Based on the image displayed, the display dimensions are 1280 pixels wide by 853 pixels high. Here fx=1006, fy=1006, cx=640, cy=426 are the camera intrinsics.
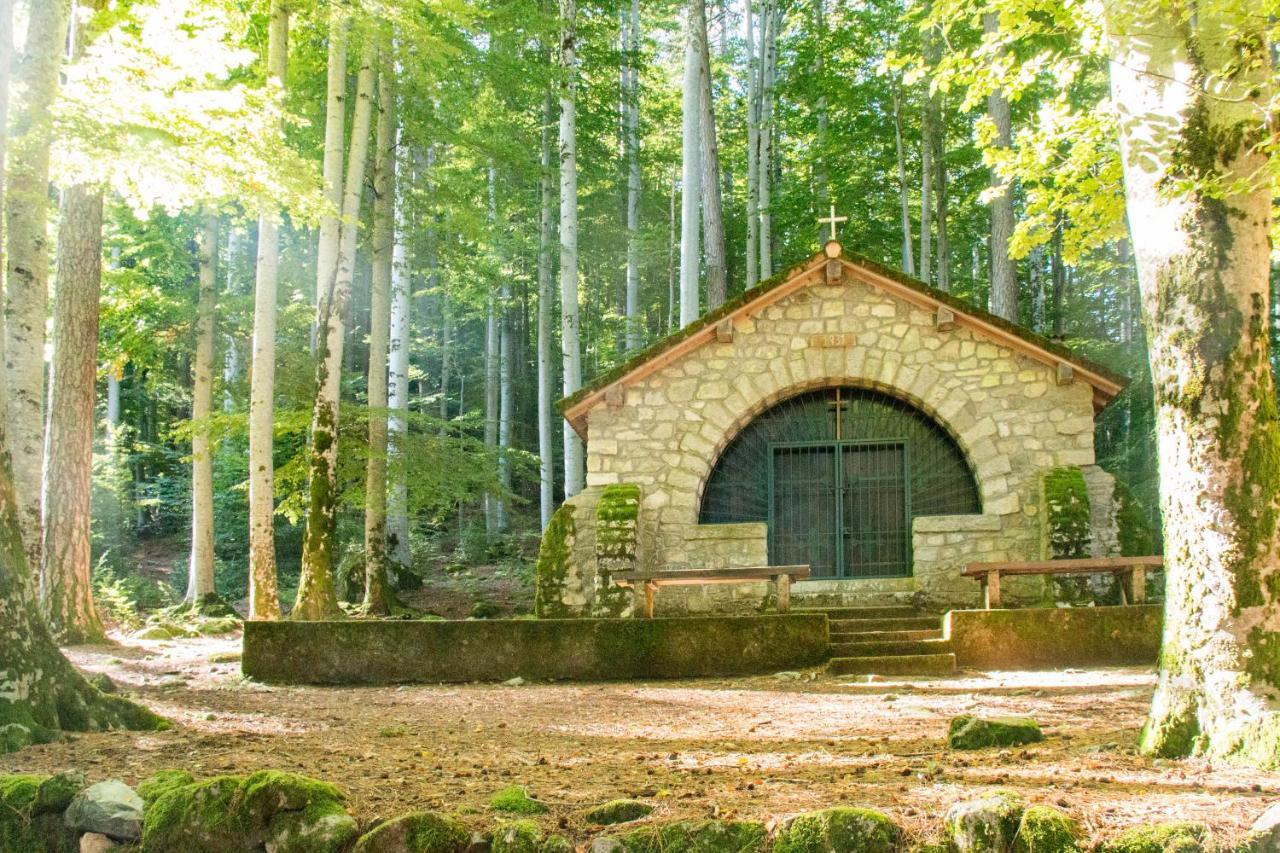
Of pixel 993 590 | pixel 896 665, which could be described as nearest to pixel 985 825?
pixel 896 665

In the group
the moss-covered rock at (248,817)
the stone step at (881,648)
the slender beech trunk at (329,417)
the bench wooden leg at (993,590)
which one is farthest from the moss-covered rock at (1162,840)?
the slender beech trunk at (329,417)

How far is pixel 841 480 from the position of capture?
11930 mm

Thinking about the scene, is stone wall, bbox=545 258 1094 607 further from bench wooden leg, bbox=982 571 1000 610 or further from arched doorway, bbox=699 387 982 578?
bench wooden leg, bbox=982 571 1000 610

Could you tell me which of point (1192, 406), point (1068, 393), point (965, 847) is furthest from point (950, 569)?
point (965, 847)

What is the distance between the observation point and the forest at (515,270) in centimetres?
452

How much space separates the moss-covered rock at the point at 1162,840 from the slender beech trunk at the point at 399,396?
12335 mm

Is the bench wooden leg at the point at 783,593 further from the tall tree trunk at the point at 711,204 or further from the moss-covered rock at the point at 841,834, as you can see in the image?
the tall tree trunk at the point at 711,204

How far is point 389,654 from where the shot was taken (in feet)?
28.3

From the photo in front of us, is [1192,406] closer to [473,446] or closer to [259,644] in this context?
[259,644]

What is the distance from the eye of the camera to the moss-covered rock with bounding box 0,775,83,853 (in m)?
4.01

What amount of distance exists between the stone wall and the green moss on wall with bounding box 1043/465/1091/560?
1.40ft

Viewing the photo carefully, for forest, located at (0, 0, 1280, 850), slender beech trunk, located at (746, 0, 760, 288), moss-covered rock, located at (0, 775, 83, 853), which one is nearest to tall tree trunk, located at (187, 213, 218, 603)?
forest, located at (0, 0, 1280, 850)

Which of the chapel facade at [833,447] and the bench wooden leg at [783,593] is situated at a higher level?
the chapel facade at [833,447]

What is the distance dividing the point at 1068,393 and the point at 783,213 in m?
12.5
